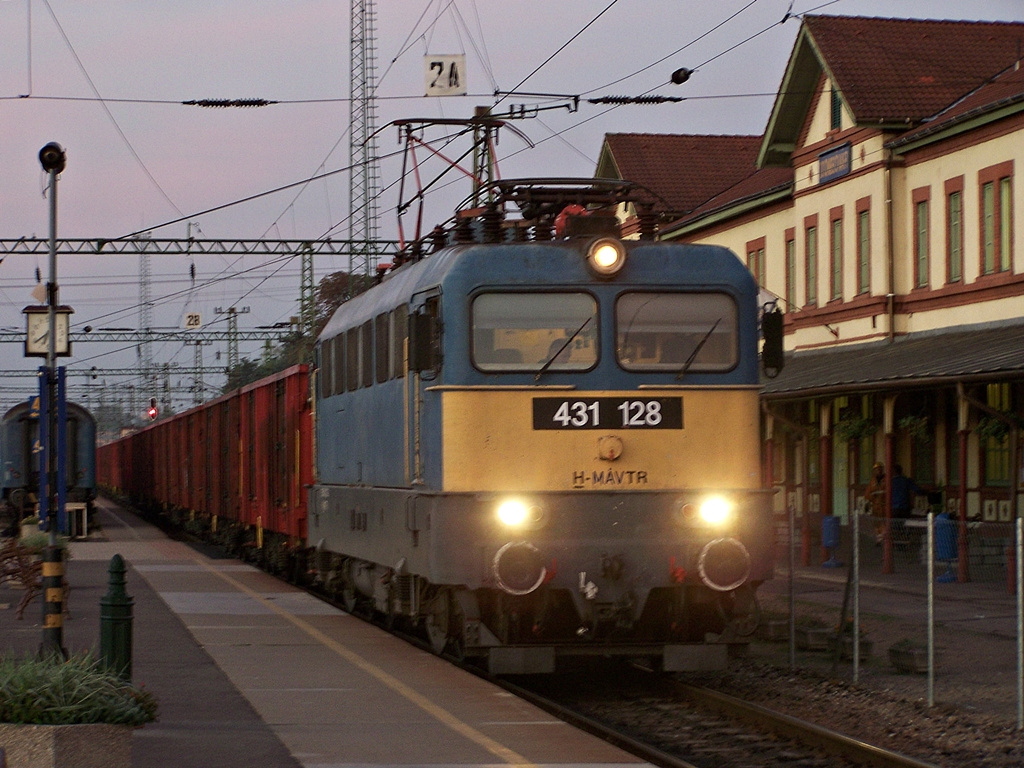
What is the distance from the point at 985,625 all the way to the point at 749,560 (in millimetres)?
4417

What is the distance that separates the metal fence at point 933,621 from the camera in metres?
12.1

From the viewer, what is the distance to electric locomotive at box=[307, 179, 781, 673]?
11.6 meters

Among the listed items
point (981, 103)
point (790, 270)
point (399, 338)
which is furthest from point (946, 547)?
point (790, 270)

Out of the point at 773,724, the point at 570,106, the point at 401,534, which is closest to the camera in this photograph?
the point at 773,724

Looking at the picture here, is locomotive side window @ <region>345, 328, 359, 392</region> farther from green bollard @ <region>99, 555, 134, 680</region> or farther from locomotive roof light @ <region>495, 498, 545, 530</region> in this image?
green bollard @ <region>99, 555, 134, 680</region>

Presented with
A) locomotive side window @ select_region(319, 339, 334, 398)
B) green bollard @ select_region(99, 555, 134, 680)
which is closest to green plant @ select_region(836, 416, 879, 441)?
locomotive side window @ select_region(319, 339, 334, 398)

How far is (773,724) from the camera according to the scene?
10.7 meters

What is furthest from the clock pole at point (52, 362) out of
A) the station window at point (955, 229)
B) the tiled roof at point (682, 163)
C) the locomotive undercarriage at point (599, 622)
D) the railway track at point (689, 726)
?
the tiled roof at point (682, 163)

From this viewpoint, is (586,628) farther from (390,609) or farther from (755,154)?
(755,154)

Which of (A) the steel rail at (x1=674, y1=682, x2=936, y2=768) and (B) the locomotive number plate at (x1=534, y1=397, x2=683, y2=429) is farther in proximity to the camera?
(B) the locomotive number plate at (x1=534, y1=397, x2=683, y2=429)

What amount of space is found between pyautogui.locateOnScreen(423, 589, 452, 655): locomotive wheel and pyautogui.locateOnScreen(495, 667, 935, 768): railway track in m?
0.63

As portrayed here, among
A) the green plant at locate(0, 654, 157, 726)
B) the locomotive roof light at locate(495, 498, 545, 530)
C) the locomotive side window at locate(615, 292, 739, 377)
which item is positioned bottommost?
the green plant at locate(0, 654, 157, 726)

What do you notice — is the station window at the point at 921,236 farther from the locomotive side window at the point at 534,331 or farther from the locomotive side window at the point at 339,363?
the locomotive side window at the point at 534,331

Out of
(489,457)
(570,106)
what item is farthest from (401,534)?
(570,106)
